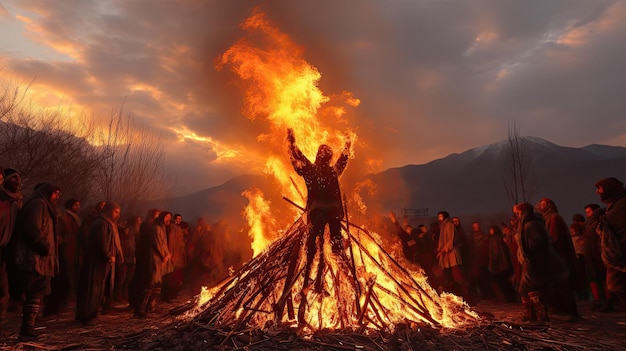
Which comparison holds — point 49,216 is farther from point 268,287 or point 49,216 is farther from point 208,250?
point 208,250

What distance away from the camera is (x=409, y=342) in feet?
17.6

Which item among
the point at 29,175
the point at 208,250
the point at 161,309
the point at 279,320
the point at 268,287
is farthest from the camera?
the point at 29,175

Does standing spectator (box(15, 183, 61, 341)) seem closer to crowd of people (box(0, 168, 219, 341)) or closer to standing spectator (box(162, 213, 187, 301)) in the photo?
crowd of people (box(0, 168, 219, 341))

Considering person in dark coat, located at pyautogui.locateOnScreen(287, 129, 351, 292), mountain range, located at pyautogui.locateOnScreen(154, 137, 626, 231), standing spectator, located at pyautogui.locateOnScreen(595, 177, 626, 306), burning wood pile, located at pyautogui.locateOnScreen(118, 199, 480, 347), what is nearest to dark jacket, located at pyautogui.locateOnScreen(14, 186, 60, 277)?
burning wood pile, located at pyautogui.locateOnScreen(118, 199, 480, 347)

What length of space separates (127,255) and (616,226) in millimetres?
10371

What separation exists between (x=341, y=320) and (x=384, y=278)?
61.1 inches

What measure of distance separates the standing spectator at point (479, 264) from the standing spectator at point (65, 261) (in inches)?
407

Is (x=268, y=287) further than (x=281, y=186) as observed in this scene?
No

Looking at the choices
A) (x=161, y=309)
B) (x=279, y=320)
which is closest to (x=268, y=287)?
(x=279, y=320)

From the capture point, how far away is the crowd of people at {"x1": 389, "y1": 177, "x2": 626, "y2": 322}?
6.76 metres

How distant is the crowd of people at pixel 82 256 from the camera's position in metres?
6.14

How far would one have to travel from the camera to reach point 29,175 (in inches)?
748

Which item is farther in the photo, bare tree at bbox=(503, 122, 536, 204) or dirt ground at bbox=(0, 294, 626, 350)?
bare tree at bbox=(503, 122, 536, 204)

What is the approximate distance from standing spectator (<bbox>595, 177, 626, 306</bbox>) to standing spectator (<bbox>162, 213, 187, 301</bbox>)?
9.15 metres
